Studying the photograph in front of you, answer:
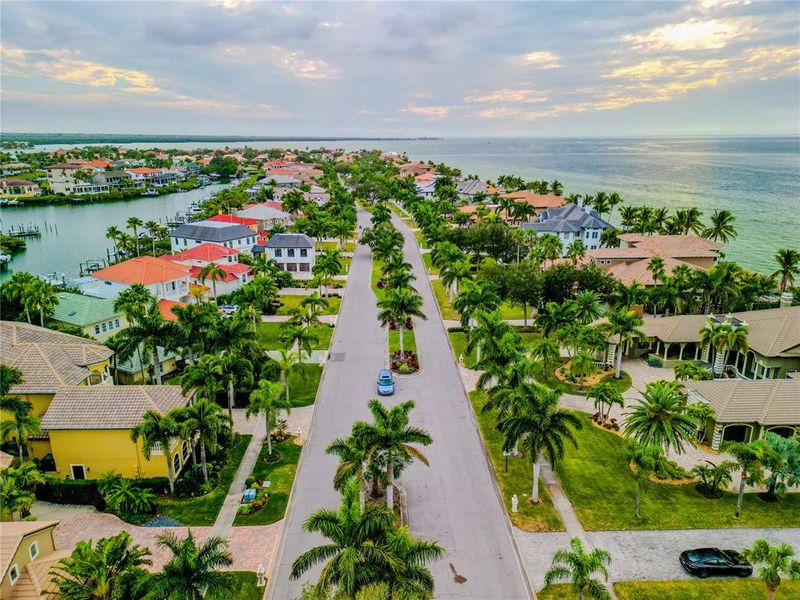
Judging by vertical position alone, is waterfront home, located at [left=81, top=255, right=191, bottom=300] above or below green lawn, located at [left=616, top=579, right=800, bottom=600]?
above

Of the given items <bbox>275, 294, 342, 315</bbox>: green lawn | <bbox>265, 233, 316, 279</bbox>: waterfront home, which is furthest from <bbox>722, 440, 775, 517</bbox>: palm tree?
<bbox>265, 233, 316, 279</bbox>: waterfront home

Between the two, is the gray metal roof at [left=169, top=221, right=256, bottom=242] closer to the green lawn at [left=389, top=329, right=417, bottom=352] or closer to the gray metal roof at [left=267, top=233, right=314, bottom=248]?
the gray metal roof at [left=267, top=233, right=314, bottom=248]

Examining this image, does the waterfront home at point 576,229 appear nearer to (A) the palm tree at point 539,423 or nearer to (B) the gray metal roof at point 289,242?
(B) the gray metal roof at point 289,242

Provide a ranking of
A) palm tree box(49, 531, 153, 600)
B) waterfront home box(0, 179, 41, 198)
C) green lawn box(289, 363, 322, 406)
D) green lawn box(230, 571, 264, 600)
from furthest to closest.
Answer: waterfront home box(0, 179, 41, 198), green lawn box(289, 363, 322, 406), green lawn box(230, 571, 264, 600), palm tree box(49, 531, 153, 600)

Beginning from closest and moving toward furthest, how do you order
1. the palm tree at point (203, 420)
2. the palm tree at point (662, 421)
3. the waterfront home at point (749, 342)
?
the palm tree at point (203, 420), the palm tree at point (662, 421), the waterfront home at point (749, 342)

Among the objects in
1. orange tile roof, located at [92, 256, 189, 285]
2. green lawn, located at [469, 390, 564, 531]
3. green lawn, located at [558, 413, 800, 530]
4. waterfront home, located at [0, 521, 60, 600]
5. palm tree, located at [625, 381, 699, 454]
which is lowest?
green lawn, located at [558, 413, 800, 530]

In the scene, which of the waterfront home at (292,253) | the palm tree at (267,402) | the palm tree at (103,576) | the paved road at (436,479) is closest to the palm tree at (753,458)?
the paved road at (436,479)
